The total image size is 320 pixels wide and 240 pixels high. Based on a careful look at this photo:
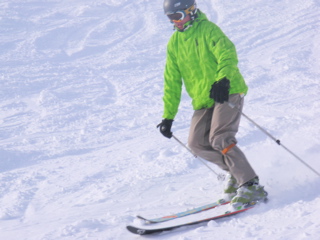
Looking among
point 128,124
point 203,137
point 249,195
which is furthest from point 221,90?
point 128,124

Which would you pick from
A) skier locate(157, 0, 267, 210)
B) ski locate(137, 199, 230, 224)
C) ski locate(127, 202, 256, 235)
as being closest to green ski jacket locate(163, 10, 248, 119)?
skier locate(157, 0, 267, 210)

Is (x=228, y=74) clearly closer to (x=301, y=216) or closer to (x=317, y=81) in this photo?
(x=301, y=216)

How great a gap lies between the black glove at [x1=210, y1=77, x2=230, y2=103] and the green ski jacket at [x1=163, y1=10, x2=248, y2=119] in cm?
8

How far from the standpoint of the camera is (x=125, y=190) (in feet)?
17.1

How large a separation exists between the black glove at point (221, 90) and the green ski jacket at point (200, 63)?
77 millimetres

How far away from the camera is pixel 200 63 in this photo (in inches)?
164

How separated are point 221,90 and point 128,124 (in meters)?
4.70

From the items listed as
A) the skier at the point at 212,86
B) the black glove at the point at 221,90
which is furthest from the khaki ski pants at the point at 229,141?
the black glove at the point at 221,90

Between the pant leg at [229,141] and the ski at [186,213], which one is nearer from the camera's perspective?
the ski at [186,213]

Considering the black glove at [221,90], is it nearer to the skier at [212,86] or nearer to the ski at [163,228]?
the skier at [212,86]

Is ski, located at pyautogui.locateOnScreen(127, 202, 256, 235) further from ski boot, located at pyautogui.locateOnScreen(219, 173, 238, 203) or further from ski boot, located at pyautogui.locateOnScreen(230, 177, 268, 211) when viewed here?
ski boot, located at pyautogui.locateOnScreen(219, 173, 238, 203)

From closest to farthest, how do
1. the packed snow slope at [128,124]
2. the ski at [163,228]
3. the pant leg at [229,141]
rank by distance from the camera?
1. the ski at [163,228]
2. the pant leg at [229,141]
3. the packed snow slope at [128,124]

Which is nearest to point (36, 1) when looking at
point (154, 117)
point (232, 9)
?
point (232, 9)

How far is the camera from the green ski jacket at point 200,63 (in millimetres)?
3963
